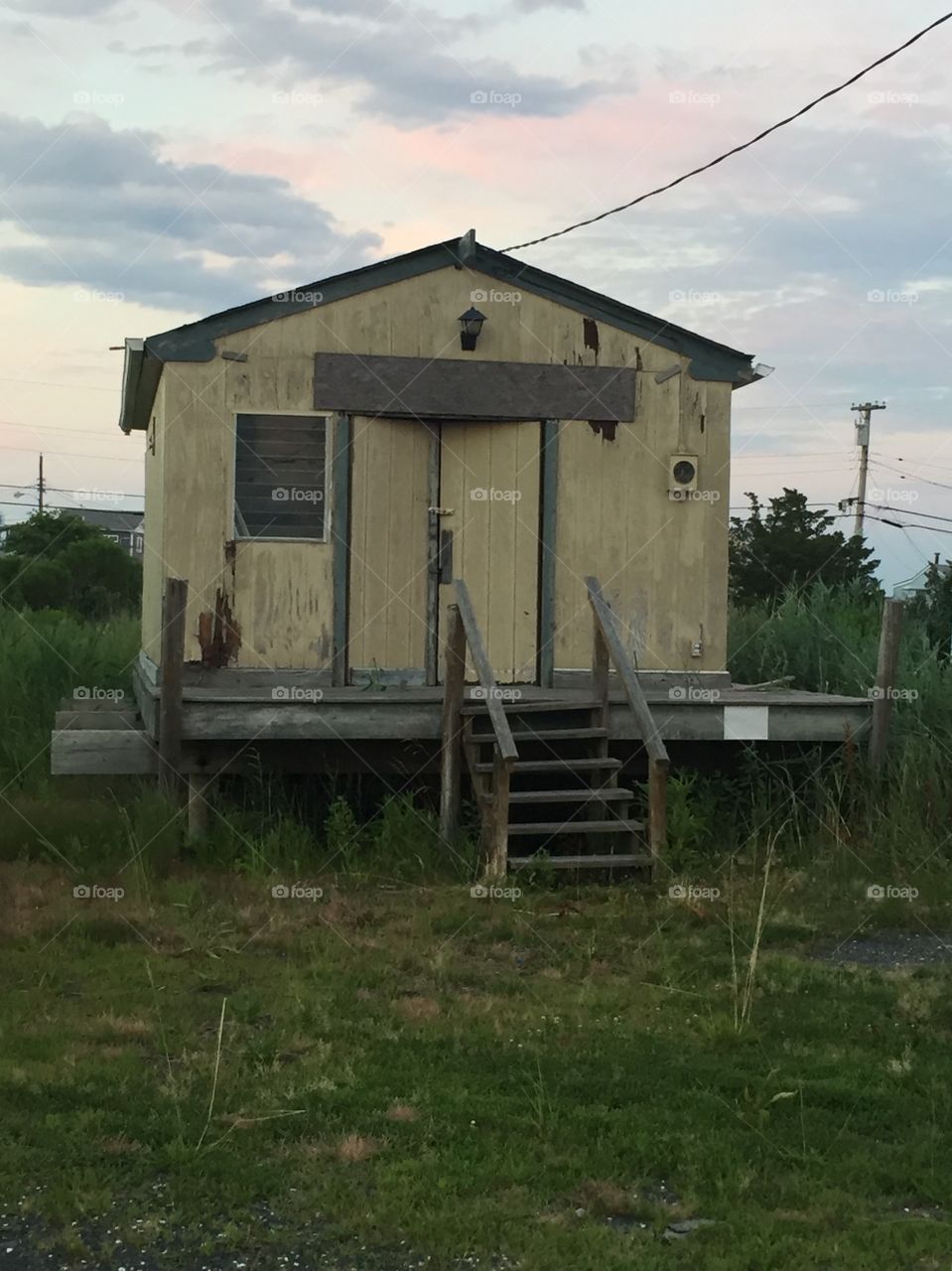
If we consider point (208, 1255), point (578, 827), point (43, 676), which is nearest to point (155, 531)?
point (43, 676)

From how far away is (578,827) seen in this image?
9.12 metres

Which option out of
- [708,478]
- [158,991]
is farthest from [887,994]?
[708,478]

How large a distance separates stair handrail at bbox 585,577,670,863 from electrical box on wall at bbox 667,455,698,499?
1.10 metres

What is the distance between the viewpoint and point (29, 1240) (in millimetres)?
4020

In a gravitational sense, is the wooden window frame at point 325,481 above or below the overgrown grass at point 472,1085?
above
